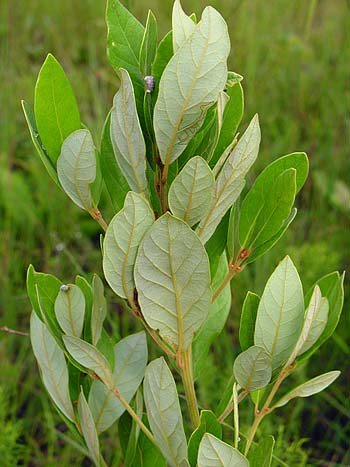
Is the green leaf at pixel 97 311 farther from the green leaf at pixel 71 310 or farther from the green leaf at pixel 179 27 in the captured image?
the green leaf at pixel 179 27

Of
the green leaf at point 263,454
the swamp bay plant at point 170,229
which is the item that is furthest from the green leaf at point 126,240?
the green leaf at point 263,454

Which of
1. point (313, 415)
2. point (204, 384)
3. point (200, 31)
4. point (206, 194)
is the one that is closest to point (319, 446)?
point (313, 415)

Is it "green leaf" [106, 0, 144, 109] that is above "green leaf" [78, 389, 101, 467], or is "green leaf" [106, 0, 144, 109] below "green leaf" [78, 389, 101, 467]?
above

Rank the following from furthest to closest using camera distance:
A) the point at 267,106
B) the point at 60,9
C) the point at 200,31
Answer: the point at 60,9, the point at 267,106, the point at 200,31

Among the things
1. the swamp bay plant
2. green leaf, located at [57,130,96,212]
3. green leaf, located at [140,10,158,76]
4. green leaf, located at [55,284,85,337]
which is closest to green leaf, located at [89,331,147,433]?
the swamp bay plant

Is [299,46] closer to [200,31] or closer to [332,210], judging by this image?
[332,210]

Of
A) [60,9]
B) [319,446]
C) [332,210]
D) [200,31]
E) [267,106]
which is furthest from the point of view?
[60,9]

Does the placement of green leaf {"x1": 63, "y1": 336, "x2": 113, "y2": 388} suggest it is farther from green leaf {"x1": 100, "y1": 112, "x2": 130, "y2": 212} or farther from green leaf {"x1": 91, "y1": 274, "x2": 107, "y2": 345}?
green leaf {"x1": 100, "y1": 112, "x2": 130, "y2": 212}

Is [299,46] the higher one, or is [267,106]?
[299,46]
